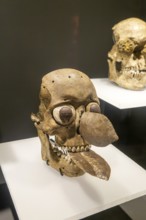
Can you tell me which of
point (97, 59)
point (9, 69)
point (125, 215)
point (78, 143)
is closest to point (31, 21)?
point (9, 69)

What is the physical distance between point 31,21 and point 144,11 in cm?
52

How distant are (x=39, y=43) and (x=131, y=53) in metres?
0.33

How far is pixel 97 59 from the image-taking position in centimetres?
114

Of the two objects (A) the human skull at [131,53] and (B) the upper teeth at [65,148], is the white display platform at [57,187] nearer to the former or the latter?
(B) the upper teeth at [65,148]

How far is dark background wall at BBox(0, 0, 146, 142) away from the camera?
94cm

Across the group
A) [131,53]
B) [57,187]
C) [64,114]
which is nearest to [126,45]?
[131,53]

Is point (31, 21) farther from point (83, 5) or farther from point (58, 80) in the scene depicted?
point (58, 80)

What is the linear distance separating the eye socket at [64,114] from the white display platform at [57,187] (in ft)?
0.64

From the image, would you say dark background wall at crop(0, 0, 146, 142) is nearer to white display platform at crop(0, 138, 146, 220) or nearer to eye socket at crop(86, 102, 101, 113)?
white display platform at crop(0, 138, 146, 220)

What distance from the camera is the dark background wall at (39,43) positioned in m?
0.94

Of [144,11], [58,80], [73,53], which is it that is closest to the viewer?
[58,80]

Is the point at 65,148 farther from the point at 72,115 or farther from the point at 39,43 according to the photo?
the point at 39,43

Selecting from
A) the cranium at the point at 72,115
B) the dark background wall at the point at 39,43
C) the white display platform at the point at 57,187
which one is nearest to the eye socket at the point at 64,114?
the cranium at the point at 72,115

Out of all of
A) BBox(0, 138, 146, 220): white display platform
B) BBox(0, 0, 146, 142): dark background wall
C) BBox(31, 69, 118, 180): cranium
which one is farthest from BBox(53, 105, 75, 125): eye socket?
BBox(0, 0, 146, 142): dark background wall
